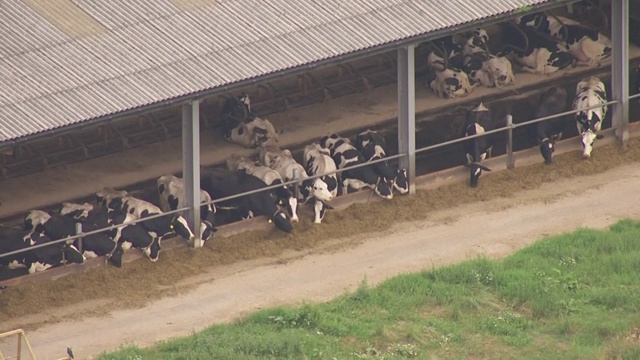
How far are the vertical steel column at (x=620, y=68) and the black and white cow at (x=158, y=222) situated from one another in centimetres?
791

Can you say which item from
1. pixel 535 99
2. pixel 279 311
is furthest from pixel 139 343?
pixel 535 99

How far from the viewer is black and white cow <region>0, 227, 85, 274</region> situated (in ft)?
115

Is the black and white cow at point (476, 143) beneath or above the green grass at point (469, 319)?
above

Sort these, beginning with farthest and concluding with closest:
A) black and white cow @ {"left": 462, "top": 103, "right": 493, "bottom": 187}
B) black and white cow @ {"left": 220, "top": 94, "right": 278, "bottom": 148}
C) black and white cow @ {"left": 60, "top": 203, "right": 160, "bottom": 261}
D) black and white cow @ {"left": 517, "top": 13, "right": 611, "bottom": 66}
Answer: black and white cow @ {"left": 517, "top": 13, "right": 611, "bottom": 66}
black and white cow @ {"left": 220, "top": 94, "right": 278, "bottom": 148}
black and white cow @ {"left": 462, "top": 103, "right": 493, "bottom": 187}
black and white cow @ {"left": 60, "top": 203, "right": 160, "bottom": 261}

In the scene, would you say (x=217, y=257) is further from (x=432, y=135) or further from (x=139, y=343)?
(x=432, y=135)

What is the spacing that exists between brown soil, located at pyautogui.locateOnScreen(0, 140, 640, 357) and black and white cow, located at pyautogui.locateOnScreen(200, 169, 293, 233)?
0.89 ft

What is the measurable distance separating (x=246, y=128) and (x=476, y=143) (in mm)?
3887

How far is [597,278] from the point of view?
115 feet

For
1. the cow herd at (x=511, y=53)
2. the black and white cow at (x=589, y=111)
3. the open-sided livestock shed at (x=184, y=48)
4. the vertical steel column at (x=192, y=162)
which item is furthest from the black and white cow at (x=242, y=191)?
the black and white cow at (x=589, y=111)

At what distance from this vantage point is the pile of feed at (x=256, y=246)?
3438 centimetres

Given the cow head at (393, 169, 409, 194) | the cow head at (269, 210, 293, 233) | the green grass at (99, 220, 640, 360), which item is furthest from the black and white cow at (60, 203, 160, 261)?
the cow head at (393, 169, 409, 194)

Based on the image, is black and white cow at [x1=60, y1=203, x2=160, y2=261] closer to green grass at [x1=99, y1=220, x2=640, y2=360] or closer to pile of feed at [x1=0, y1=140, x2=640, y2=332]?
pile of feed at [x1=0, y1=140, x2=640, y2=332]

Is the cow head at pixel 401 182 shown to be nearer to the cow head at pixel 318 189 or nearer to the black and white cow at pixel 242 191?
the cow head at pixel 318 189

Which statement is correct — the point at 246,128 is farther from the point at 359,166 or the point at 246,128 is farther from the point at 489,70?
the point at 489,70
